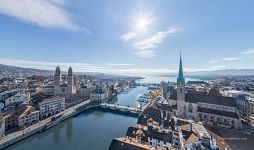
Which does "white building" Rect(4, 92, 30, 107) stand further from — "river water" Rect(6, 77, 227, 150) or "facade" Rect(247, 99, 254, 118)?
"facade" Rect(247, 99, 254, 118)

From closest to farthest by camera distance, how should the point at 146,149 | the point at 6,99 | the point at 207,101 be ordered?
the point at 146,149
the point at 207,101
the point at 6,99

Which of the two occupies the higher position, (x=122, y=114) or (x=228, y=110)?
(x=228, y=110)

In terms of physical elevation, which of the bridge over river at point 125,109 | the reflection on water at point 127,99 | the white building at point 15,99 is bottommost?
the reflection on water at point 127,99

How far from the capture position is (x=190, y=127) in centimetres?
2152

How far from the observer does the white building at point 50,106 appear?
34650 mm

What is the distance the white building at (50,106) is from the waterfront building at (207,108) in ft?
74.4

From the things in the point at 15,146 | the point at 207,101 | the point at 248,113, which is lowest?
the point at 15,146

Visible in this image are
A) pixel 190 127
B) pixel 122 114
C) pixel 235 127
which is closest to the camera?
pixel 190 127

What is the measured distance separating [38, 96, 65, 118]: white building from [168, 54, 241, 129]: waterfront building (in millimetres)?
22687

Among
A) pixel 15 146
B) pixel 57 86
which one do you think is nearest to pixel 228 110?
pixel 15 146

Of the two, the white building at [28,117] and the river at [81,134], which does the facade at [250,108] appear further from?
the white building at [28,117]

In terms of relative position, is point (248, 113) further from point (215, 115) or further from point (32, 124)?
point (32, 124)

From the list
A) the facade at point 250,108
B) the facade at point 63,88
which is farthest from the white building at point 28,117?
the facade at point 250,108

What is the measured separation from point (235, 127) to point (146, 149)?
1793 cm
